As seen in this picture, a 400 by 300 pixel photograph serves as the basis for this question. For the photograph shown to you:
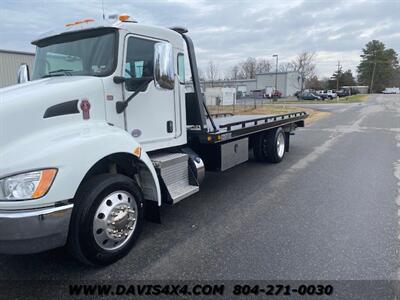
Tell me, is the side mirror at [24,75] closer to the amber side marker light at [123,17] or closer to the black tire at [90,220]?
the amber side marker light at [123,17]

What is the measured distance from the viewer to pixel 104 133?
124 inches

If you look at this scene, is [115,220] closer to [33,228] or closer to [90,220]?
[90,220]

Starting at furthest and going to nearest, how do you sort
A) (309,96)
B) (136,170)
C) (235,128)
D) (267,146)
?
(309,96)
(267,146)
(235,128)
(136,170)

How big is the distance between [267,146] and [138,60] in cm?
459

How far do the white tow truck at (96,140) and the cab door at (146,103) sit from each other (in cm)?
1

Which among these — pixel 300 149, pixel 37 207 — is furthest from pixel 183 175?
pixel 300 149

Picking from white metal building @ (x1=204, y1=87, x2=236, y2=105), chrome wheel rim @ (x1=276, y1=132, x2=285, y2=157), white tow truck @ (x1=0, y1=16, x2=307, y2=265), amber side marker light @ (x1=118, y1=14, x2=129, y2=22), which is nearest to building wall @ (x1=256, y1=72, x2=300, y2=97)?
white metal building @ (x1=204, y1=87, x2=236, y2=105)

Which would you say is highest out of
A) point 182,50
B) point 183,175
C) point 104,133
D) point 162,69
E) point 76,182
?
point 182,50

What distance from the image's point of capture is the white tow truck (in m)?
2.61

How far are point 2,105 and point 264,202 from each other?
→ 3.82 meters

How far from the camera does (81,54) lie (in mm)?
3631

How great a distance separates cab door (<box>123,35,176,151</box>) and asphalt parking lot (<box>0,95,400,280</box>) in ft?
3.98

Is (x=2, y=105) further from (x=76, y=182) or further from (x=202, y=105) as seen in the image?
(x=202, y=105)

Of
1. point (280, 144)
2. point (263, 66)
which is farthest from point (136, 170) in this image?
point (263, 66)
